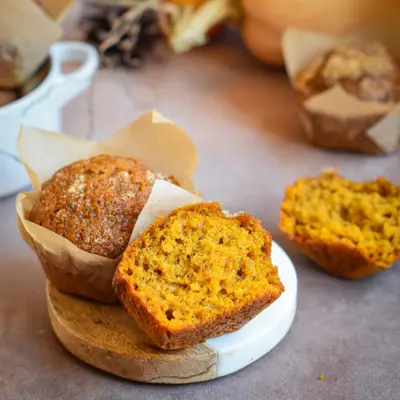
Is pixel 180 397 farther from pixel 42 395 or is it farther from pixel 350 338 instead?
pixel 350 338

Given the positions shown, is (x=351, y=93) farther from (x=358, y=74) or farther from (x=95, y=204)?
(x=95, y=204)

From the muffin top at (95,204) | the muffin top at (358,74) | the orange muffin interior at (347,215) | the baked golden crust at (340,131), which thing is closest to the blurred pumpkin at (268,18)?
the muffin top at (358,74)

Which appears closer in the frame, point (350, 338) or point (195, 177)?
point (350, 338)

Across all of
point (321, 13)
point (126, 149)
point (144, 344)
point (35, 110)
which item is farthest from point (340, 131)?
point (144, 344)

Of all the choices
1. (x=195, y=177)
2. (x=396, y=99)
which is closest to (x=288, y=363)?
(x=195, y=177)

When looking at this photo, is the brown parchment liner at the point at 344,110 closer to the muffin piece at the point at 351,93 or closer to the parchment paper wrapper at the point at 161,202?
the muffin piece at the point at 351,93
